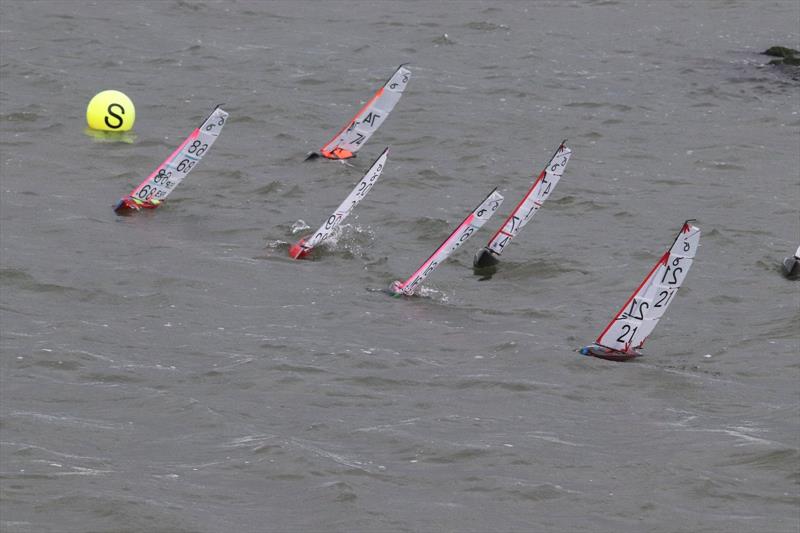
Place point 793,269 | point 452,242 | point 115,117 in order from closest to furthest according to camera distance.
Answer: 1. point 452,242
2. point 793,269
3. point 115,117

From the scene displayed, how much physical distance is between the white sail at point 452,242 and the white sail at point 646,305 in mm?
3580

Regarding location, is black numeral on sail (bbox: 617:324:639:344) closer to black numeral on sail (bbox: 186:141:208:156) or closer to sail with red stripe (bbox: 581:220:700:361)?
sail with red stripe (bbox: 581:220:700:361)

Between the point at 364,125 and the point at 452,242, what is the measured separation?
8.73 m

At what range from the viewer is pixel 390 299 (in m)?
21.7


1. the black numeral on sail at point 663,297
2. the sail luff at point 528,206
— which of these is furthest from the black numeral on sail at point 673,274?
the sail luff at point 528,206

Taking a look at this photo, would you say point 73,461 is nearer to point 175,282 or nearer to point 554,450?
point 554,450

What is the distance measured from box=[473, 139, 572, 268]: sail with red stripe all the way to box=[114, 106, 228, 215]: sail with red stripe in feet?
19.3

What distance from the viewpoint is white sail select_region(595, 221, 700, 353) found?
1880 cm

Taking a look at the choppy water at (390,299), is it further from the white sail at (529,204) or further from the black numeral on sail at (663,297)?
the black numeral on sail at (663,297)

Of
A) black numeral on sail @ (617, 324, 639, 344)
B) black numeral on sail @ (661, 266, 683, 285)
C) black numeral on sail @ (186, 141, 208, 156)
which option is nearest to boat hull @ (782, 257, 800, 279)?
black numeral on sail @ (661, 266, 683, 285)

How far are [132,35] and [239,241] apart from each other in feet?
58.8

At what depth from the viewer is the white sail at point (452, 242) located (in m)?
21.8

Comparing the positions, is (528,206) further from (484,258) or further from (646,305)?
(646,305)


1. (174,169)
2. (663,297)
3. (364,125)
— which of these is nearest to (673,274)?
(663,297)
